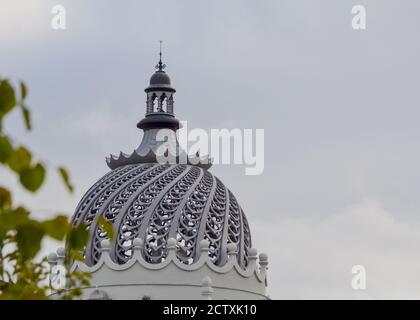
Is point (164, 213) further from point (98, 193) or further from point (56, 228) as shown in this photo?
point (56, 228)

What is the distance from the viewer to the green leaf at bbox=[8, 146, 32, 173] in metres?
7.46

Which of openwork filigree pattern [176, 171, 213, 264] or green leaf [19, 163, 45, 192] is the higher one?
openwork filigree pattern [176, 171, 213, 264]

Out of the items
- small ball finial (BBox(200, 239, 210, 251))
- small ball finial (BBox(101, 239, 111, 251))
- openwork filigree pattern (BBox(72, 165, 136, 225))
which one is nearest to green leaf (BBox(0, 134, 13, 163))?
small ball finial (BBox(101, 239, 111, 251))

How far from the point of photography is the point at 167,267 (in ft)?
190

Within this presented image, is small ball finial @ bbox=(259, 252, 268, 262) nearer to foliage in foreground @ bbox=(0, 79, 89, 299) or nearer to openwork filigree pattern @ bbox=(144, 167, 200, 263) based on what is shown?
openwork filigree pattern @ bbox=(144, 167, 200, 263)

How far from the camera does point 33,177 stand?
7387mm

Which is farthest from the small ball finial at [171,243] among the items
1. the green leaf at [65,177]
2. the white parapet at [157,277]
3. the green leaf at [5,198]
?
the green leaf at [65,177]

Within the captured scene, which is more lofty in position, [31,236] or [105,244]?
[105,244]

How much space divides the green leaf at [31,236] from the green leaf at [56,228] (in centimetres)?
5

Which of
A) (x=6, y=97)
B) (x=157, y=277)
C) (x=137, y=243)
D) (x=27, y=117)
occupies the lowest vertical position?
(x=27, y=117)

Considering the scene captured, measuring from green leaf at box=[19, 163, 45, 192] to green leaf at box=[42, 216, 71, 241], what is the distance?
0.26 metres

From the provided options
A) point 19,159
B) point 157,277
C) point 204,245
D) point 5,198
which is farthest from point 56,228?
point 204,245

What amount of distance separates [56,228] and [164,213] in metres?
51.6
